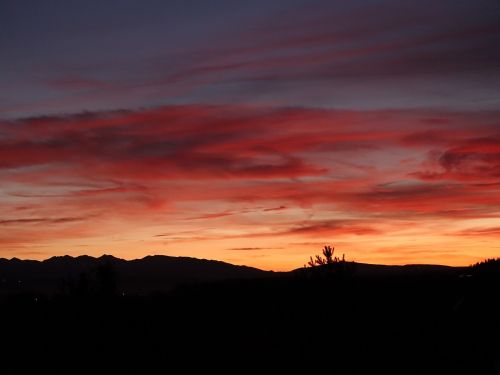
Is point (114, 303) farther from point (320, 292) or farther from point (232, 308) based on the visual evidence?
point (320, 292)

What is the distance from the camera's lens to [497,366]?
1345 centimetres

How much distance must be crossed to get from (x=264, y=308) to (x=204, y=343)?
467 cm

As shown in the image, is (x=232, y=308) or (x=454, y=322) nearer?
(x=454, y=322)

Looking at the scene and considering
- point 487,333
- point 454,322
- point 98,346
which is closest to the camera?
point 487,333

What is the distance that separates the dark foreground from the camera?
→ 18047mm

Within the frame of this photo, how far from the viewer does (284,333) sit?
22344mm

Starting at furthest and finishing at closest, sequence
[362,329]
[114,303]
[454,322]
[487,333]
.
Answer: [114,303] < [362,329] < [454,322] < [487,333]

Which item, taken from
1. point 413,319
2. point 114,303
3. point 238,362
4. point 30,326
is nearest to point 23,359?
point 30,326

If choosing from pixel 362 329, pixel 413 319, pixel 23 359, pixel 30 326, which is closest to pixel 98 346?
pixel 23 359

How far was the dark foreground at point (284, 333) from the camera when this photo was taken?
18.0 metres

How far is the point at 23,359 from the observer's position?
23.0 meters

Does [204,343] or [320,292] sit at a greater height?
[320,292]

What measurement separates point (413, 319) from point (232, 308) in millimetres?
8419

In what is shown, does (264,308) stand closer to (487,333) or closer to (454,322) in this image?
(454,322)
